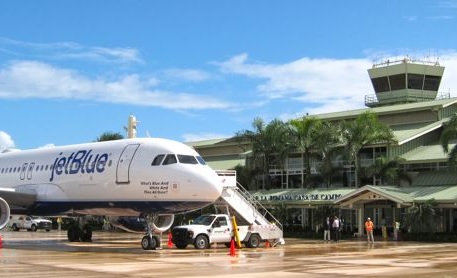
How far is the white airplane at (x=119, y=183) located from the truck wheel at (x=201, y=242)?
182 centimetres

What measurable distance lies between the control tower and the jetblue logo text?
4750 cm

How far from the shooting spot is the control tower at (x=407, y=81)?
7150cm

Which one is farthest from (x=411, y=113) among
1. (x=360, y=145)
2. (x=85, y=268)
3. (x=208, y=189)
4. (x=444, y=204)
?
(x=85, y=268)

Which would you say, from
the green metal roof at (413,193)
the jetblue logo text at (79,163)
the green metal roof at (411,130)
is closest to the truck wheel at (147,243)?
the jetblue logo text at (79,163)

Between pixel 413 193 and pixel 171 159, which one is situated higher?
Result: pixel 171 159

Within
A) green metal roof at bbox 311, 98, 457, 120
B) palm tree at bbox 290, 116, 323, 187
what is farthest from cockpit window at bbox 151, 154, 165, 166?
green metal roof at bbox 311, 98, 457, 120

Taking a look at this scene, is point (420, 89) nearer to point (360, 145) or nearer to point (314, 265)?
point (360, 145)

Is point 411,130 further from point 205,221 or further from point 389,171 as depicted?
point 205,221

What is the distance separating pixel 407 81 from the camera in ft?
235

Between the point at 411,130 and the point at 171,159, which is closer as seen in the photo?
the point at 171,159

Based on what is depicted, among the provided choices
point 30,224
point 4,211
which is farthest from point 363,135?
point 30,224

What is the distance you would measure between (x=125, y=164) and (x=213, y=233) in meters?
5.07

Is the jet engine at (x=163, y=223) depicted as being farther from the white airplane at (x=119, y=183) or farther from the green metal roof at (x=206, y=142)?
the green metal roof at (x=206, y=142)

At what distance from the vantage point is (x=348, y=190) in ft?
153
